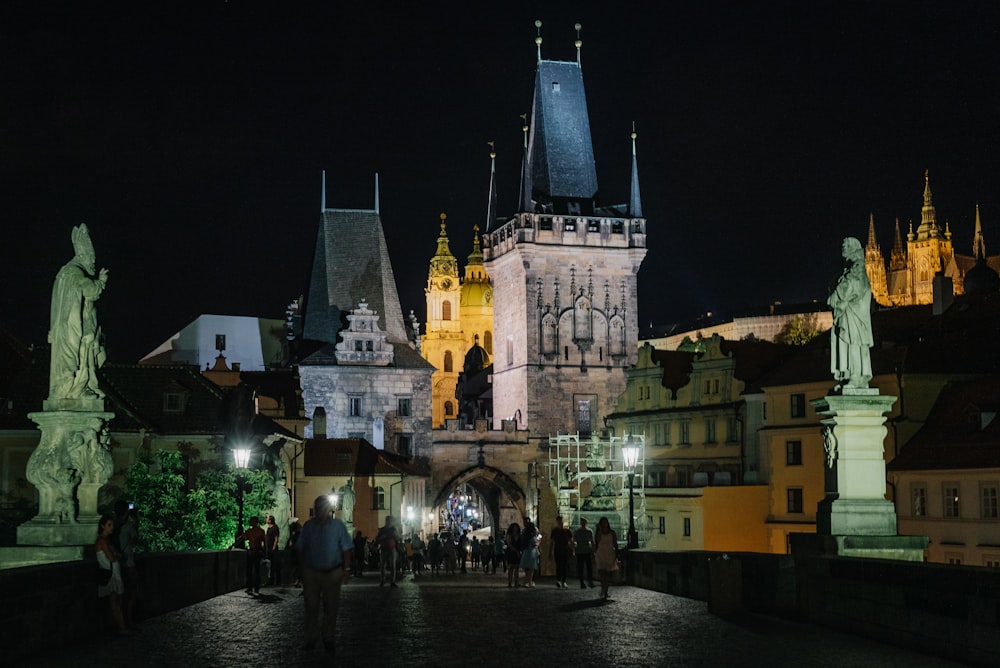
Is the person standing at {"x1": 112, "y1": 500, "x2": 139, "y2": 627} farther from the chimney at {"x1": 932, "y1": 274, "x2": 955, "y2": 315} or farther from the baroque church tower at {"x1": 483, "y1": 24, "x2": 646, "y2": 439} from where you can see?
the baroque church tower at {"x1": 483, "y1": 24, "x2": 646, "y2": 439}

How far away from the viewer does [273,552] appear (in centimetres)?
2919

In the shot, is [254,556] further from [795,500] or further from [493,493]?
[493,493]

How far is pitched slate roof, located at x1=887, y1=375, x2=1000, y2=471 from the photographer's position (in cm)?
4616

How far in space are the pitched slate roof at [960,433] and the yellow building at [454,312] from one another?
3903 inches

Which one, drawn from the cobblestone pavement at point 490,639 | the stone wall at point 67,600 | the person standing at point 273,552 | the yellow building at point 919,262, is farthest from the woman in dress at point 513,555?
the yellow building at point 919,262

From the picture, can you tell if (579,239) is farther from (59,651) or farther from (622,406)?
(59,651)

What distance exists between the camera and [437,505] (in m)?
86.3

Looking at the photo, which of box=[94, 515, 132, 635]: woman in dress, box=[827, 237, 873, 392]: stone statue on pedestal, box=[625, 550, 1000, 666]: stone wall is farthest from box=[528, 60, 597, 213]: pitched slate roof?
box=[94, 515, 132, 635]: woman in dress

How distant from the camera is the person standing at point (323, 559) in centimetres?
1548

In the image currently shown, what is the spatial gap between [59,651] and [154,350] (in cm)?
9293

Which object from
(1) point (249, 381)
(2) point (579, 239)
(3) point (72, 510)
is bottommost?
(3) point (72, 510)

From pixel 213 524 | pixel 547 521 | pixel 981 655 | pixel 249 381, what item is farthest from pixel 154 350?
pixel 981 655

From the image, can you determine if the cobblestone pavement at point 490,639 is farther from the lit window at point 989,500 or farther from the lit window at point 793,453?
the lit window at point 793,453

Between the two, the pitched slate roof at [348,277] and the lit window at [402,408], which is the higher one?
the pitched slate roof at [348,277]
